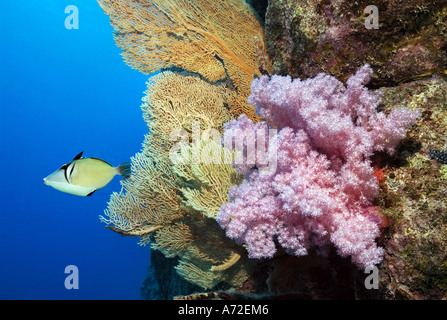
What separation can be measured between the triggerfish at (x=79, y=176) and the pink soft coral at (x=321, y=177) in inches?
48.9

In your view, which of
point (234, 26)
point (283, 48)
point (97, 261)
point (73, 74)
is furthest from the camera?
point (73, 74)

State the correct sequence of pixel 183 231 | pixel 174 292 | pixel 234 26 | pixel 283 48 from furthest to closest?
pixel 174 292 → pixel 234 26 → pixel 183 231 → pixel 283 48

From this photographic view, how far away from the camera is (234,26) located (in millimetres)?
4266

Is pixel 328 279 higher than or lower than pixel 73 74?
lower

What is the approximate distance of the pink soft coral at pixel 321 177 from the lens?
169 cm

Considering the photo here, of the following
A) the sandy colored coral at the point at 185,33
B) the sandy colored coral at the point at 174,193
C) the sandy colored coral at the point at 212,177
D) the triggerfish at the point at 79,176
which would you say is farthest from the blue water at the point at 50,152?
the triggerfish at the point at 79,176

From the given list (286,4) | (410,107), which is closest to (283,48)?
(286,4)

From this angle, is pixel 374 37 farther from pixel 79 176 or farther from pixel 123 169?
pixel 79 176

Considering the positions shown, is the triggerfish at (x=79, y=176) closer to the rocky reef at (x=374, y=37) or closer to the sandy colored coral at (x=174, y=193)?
the sandy colored coral at (x=174, y=193)

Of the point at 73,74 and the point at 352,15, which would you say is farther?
the point at 73,74

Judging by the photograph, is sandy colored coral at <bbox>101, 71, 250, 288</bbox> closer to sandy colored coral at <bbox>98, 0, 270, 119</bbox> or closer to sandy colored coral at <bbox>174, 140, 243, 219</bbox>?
sandy colored coral at <bbox>174, 140, 243, 219</bbox>

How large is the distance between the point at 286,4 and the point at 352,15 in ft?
2.25

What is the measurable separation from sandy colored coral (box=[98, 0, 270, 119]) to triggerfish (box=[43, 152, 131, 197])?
2.37m
